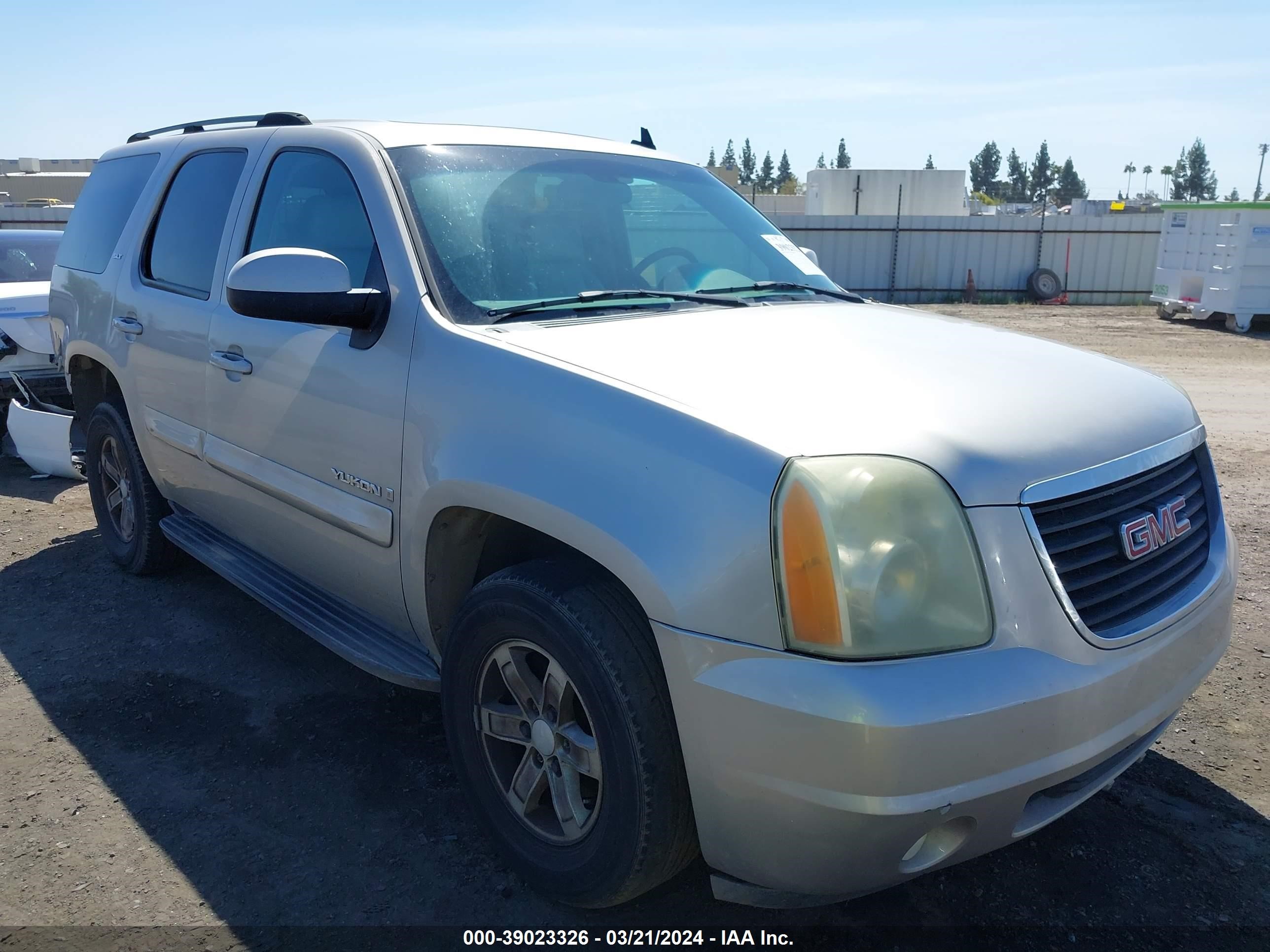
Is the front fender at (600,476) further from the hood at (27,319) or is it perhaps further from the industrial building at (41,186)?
the industrial building at (41,186)

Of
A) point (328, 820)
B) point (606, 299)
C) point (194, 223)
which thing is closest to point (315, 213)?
point (194, 223)

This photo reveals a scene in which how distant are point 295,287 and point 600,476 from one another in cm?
115

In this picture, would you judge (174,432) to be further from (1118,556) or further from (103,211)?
(1118,556)

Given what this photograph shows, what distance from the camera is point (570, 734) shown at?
246 centimetres

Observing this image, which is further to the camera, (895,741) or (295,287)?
(295,287)

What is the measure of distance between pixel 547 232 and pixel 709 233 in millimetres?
749

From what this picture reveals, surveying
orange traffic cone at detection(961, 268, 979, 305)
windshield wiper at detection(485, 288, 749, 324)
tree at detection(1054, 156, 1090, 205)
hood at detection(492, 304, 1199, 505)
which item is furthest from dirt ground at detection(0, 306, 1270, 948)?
tree at detection(1054, 156, 1090, 205)

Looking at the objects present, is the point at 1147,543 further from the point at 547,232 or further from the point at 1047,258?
the point at 1047,258

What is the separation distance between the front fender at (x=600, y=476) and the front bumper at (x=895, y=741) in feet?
0.37

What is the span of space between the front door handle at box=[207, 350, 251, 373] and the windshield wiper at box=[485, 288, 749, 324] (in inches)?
42.9

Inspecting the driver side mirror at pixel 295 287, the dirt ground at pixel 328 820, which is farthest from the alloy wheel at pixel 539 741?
the driver side mirror at pixel 295 287

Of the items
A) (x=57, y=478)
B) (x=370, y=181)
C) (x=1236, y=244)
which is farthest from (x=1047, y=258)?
(x=370, y=181)

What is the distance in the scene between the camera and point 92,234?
4.93 meters

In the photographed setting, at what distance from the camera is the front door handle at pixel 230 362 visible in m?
3.45
